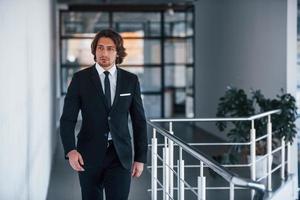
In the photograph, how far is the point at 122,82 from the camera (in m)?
2.52

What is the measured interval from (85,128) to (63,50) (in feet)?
30.4

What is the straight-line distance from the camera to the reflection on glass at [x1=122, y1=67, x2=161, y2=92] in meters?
11.8

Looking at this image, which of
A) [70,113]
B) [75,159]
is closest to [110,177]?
[75,159]

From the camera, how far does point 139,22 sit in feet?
38.7

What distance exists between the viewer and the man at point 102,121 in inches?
97.0

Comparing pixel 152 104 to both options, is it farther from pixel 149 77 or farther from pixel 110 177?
pixel 110 177

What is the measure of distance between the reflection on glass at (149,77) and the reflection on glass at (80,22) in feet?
3.58

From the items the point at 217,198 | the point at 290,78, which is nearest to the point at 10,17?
the point at 217,198

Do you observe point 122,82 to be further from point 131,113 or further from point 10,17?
point 10,17

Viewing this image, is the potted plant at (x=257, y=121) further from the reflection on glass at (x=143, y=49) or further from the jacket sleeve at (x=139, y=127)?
the reflection on glass at (x=143, y=49)

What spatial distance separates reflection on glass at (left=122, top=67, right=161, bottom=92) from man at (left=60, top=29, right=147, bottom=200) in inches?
366

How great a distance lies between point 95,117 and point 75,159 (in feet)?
0.63

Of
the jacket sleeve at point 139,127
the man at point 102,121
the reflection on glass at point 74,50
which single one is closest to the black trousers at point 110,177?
the man at point 102,121

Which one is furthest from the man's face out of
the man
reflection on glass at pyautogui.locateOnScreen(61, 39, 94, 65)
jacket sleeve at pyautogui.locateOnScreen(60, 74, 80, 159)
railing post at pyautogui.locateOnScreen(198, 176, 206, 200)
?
reflection on glass at pyautogui.locateOnScreen(61, 39, 94, 65)
